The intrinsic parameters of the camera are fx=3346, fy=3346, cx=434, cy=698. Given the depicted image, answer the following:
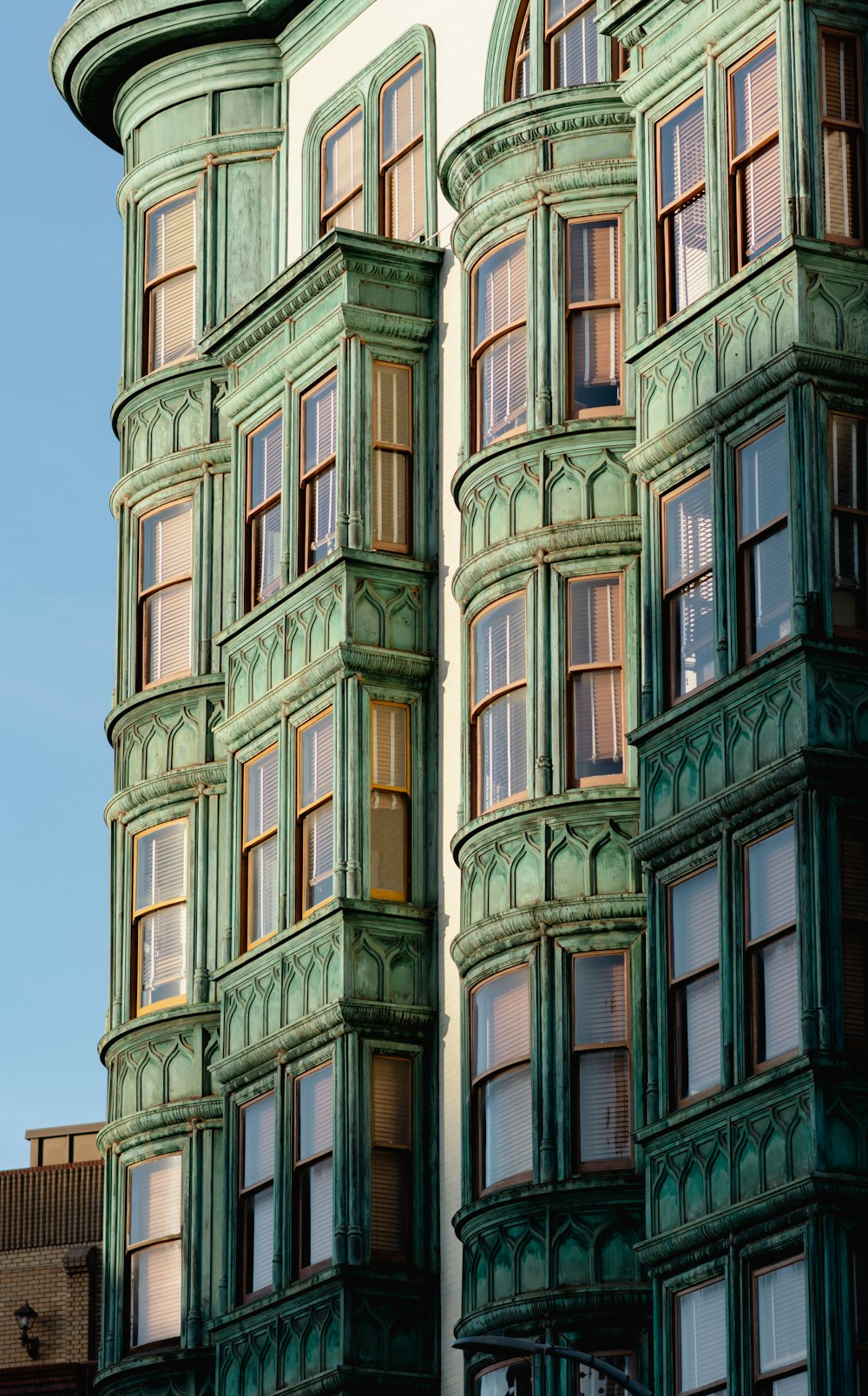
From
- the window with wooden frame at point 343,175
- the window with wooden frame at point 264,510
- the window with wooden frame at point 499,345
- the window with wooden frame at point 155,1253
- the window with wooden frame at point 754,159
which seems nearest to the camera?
the window with wooden frame at point 754,159

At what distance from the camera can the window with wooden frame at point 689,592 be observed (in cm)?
3114

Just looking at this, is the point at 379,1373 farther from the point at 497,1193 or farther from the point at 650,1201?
the point at 650,1201

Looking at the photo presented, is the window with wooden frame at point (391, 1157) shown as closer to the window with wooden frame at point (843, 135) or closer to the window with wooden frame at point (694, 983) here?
the window with wooden frame at point (694, 983)

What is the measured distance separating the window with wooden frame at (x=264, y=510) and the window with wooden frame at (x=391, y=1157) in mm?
6202

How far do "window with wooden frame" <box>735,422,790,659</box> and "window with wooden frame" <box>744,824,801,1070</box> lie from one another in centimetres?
195

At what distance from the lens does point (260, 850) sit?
124 ft

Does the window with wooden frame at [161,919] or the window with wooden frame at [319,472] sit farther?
the window with wooden frame at [161,919]

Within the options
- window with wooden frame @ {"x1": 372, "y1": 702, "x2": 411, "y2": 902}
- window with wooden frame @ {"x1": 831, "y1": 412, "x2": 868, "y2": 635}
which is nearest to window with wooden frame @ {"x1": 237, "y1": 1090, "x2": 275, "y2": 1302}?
window with wooden frame @ {"x1": 372, "y1": 702, "x2": 411, "y2": 902}

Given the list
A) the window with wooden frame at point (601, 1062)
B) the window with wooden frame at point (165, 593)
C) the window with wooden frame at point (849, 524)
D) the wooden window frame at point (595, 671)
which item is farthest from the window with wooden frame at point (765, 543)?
the window with wooden frame at point (165, 593)

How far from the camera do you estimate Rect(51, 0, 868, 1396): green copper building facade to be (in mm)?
29375

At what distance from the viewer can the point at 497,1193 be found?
32.4m

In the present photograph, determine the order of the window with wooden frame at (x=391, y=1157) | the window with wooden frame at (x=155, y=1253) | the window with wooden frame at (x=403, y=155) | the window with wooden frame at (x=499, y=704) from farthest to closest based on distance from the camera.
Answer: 1. the window with wooden frame at (x=403, y=155)
2. the window with wooden frame at (x=155, y=1253)
3. the window with wooden frame at (x=391, y=1157)
4. the window with wooden frame at (x=499, y=704)

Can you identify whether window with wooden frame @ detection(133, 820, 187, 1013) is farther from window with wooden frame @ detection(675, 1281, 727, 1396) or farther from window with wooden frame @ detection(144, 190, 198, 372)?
window with wooden frame @ detection(675, 1281, 727, 1396)

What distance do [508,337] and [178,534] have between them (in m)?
7.27
